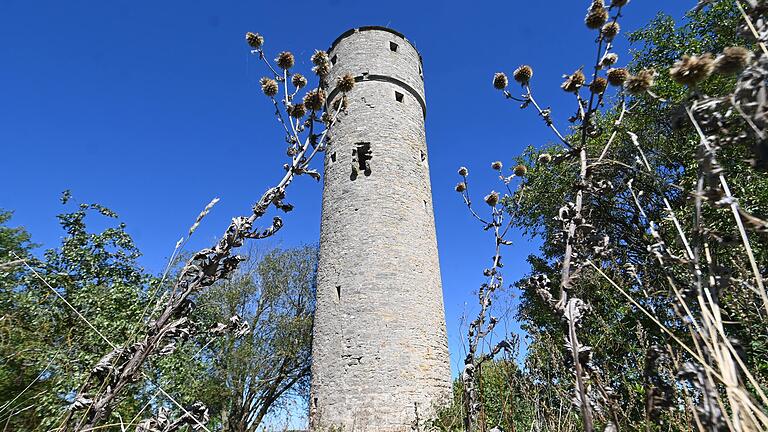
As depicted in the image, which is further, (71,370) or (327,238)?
(327,238)

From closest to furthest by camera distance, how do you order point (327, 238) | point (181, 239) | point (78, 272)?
point (181, 239), point (327, 238), point (78, 272)

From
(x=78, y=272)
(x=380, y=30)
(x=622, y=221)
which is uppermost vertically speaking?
(x=380, y=30)

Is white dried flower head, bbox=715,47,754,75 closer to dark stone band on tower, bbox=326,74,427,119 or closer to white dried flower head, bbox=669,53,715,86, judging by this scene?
white dried flower head, bbox=669,53,715,86

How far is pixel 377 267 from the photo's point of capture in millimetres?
8492

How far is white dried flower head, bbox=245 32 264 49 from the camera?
224 cm

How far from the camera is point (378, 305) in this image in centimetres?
814

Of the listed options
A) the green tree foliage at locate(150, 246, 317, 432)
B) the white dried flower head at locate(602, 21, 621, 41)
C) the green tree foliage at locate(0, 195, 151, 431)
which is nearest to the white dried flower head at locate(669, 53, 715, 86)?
the white dried flower head at locate(602, 21, 621, 41)

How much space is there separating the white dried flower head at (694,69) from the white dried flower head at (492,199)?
137 cm

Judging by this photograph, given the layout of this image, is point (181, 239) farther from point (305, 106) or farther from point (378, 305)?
point (378, 305)

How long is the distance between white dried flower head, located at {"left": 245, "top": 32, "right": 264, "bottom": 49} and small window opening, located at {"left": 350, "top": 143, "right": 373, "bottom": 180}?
722cm

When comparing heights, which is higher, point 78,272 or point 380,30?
point 380,30

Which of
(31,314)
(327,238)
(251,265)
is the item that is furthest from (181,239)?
(251,265)

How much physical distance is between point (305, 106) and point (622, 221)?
33.9ft

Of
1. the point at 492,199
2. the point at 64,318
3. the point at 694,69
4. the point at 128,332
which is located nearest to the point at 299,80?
the point at 492,199
